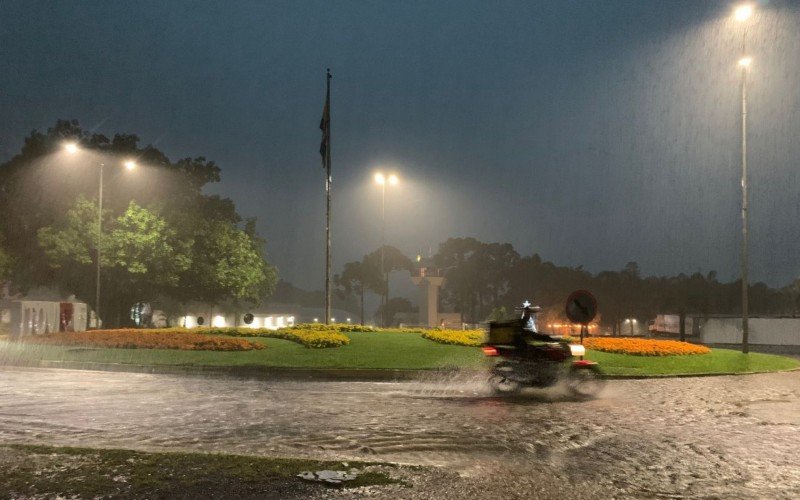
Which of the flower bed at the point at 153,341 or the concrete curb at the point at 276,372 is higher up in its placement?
the flower bed at the point at 153,341

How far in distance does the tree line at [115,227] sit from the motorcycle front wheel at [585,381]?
29406 millimetres

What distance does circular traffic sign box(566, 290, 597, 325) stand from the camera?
56.2 feet

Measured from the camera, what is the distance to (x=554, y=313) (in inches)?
3253

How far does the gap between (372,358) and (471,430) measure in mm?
10317

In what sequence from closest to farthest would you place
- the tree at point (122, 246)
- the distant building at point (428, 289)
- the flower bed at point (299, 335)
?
the flower bed at point (299, 335) → the tree at point (122, 246) → the distant building at point (428, 289)

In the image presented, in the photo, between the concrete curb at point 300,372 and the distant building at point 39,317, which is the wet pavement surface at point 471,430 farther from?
the distant building at point 39,317

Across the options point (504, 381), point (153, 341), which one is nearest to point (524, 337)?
Result: point (504, 381)

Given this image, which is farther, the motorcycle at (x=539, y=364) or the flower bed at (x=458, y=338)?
the flower bed at (x=458, y=338)

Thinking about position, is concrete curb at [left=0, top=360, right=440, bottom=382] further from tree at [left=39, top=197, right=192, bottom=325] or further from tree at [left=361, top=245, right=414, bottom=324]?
tree at [left=361, top=245, right=414, bottom=324]

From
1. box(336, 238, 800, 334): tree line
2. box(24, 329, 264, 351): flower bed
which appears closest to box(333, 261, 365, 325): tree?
box(336, 238, 800, 334): tree line

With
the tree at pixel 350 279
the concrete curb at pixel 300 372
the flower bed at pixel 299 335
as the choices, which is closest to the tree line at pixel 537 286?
the tree at pixel 350 279

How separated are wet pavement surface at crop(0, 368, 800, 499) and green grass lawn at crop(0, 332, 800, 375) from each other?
3314 millimetres

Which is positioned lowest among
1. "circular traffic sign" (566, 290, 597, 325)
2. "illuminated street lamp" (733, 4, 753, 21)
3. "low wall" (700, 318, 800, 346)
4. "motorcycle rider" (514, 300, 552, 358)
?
"low wall" (700, 318, 800, 346)

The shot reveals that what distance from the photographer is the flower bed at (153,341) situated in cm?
2152
